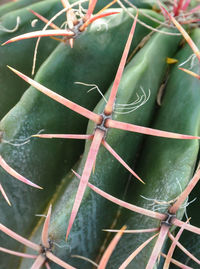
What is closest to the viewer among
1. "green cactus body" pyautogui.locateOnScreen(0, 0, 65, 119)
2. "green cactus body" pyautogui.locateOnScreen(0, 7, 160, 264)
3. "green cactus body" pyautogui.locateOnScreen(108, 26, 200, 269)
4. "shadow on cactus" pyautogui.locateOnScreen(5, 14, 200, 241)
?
"shadow on cactus" pyautogui.locateOnScreen(5, 14, 200, 241)

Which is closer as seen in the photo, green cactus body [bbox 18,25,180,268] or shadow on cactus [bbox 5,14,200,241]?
shadow on cactus [bbox 5,14,200,241]

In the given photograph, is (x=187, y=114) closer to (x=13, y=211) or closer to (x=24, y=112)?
(x=24, y=112)

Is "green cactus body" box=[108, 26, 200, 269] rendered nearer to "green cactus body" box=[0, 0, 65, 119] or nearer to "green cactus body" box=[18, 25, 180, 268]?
"green cactus body" box=[18, 25, 180, 268]

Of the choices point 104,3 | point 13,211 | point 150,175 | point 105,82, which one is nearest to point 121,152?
point 150,175

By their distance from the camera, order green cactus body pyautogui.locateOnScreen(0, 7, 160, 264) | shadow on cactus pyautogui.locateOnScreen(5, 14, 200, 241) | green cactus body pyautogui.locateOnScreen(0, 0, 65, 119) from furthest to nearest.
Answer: green cactus body pyautogui.locateOnScreen(0, 0, 65, 119) → green cactus body pyautogui.locateOnScreen(0, 7, 160, 264) → shadow on cactus pyautogui.locateOnScreen(5, 14, 200, 241)

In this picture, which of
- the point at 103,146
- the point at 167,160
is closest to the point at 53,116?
the point at 103,146

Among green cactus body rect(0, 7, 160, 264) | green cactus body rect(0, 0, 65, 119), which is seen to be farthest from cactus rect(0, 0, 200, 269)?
green cactus body rect(0, 0, 65, 119)

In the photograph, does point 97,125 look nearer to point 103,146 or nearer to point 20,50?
point 103,146
